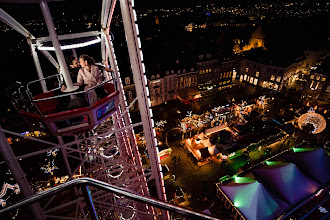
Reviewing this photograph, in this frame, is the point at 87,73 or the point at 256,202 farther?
the point at 256,202

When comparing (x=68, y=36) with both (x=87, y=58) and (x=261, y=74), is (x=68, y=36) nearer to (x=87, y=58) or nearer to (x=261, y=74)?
(x=87, y=58)

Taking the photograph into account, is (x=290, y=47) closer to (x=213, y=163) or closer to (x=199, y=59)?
(x=199, y=59)

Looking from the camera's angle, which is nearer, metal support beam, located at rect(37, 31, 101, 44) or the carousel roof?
metal support beam, located at rect(37, 31, 101, 44)

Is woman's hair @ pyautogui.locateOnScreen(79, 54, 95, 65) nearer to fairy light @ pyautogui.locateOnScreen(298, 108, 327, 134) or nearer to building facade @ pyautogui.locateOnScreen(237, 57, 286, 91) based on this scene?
fairy light @ pyautogui.locateOnScreen(298, 108, 327, 134)

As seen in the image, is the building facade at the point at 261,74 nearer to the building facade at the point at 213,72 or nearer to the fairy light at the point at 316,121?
the building facade at the point at 213,72

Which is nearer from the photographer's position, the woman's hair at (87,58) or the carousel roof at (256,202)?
the woman's hair at (87,58)

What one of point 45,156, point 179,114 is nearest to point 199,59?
point 179,114

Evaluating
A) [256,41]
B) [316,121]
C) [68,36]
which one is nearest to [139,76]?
[68,36]

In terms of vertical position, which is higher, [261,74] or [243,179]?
[261,74]

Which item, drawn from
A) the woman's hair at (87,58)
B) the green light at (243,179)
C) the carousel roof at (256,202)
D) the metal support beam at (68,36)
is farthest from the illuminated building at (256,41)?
the woman's hair at (87,58)

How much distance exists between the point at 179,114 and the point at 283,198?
53.1ft

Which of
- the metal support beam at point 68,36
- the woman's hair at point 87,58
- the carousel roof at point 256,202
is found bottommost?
the carousel roof at point 256,202

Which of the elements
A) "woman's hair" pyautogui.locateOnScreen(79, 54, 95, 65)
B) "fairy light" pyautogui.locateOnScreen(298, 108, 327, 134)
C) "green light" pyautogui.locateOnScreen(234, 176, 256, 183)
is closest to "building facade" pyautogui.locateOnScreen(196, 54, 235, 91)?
"fairy light" pyautogui.locateOnScreen(298, 108, 327, 134)

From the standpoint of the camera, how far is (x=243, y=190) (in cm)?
1173
